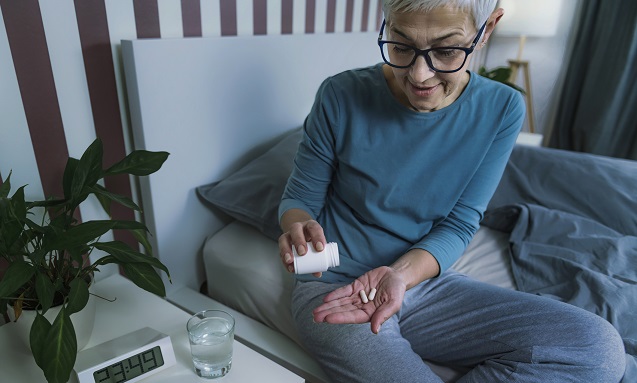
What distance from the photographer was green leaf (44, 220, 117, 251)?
625mm

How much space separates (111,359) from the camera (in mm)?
707

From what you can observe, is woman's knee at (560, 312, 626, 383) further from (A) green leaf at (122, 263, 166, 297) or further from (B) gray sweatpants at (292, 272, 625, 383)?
(A) green leaf at (122, 263, 166, 297)

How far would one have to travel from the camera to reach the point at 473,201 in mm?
968

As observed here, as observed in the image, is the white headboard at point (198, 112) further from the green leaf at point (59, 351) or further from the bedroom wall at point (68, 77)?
the green leaf at point (59, 351)

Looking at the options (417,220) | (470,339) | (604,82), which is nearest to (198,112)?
(417,220)

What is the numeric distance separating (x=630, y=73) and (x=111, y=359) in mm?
2929

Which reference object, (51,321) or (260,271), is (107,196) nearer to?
(51,321)

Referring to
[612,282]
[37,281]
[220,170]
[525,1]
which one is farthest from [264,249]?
[525,1]

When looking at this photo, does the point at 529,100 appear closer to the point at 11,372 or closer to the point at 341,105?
the point at 341,105

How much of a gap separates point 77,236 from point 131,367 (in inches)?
9.8

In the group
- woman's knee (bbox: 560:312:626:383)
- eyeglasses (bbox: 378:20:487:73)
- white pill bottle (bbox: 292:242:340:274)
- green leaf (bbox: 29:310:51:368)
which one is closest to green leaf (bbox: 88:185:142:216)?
green leaf (bbox: 29:310:51:368)

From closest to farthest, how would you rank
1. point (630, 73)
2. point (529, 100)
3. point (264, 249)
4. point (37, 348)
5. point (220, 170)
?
point (37, 348) → point (264, 249) → point (220, 170) → point (630, 73) → point (529, 100)

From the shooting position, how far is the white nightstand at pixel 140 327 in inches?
29.2

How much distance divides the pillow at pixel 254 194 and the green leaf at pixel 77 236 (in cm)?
53
